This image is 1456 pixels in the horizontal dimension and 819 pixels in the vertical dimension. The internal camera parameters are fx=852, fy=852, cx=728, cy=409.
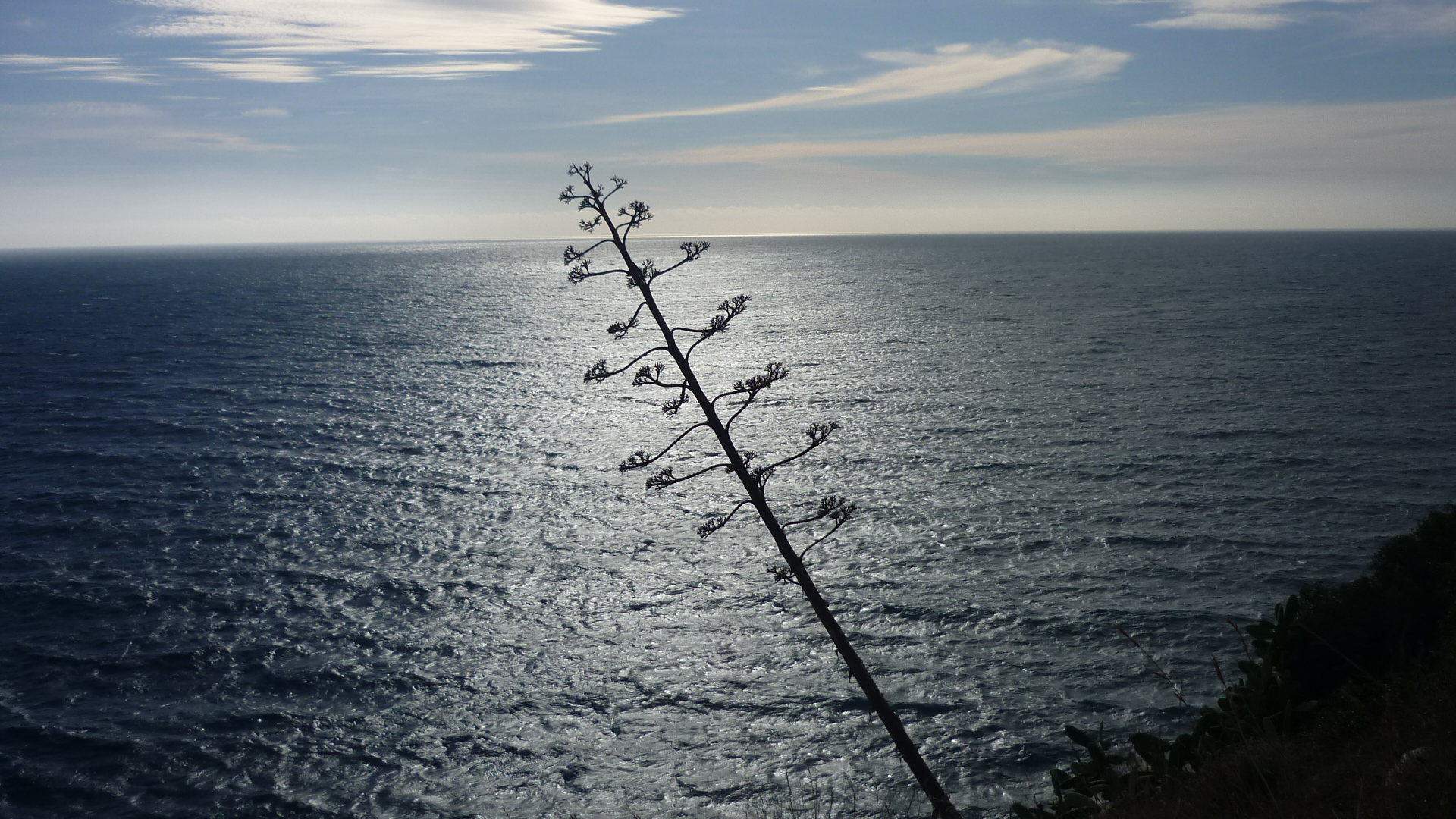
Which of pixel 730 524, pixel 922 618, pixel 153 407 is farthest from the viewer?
pixel 153 407

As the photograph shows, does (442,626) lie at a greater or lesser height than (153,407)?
lesser

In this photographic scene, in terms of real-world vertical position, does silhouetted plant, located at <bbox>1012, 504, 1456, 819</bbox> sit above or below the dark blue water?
above

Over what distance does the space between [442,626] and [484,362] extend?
70715 mm

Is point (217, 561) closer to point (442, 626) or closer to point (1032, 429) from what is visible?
point (442, 626)

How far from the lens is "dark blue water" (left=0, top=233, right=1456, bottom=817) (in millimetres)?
24531

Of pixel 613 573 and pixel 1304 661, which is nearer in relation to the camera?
pixel 1304 661

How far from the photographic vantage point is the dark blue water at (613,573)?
24.5m

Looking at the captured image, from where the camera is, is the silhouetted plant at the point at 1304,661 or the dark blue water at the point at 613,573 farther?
the dark blue water at the point at 613,573

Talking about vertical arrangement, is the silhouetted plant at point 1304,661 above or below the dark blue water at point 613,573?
above

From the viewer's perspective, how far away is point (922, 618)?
1241 inches

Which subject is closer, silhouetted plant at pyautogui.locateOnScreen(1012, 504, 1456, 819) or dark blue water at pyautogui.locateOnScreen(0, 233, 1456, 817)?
silhouetted plant at pyautogui.locateOnScreen(1012, 504, 1456, 819)

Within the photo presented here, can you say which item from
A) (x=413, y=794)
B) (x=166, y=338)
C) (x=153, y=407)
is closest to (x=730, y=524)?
(x=413, y=794)

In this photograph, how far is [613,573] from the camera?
37688 millimetres

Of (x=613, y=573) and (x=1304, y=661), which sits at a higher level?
(x=1304, y=661)
